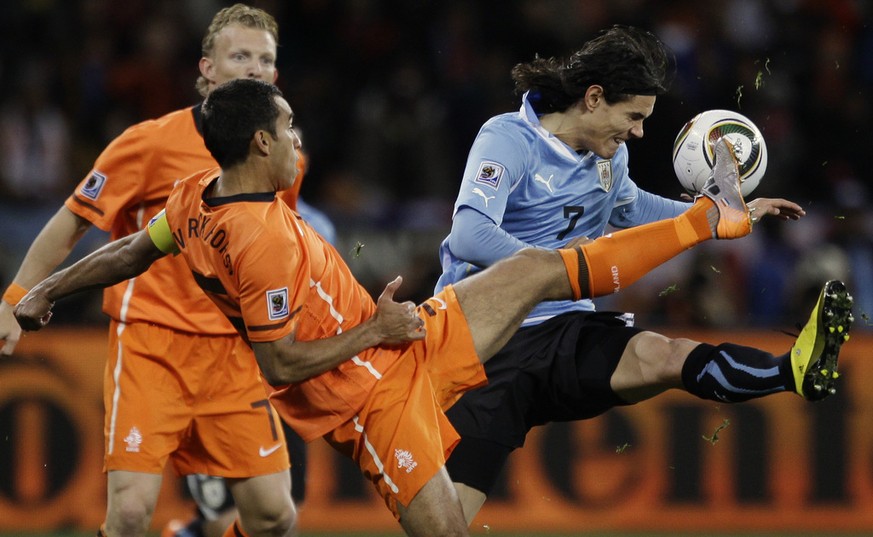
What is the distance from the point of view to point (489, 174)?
478 centimetres

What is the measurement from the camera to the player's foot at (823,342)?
4.38 m

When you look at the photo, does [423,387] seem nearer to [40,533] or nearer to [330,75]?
[40,533]

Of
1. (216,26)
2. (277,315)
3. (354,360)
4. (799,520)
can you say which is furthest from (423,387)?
(799,520)

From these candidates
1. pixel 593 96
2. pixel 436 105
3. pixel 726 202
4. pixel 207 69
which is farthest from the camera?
pixel 436 105

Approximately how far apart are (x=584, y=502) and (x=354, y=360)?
412cm

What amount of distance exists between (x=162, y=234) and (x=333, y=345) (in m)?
0.75

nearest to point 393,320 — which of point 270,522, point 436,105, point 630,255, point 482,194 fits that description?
point 482,194

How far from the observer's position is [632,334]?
4.90 m

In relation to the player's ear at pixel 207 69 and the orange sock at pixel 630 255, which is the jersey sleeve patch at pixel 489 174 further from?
the player's ear at pixel 207 69

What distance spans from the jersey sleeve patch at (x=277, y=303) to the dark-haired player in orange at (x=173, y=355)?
44.6 inches

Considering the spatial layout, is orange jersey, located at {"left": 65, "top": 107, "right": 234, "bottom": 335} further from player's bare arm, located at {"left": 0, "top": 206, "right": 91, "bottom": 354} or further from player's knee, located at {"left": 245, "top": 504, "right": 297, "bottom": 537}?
player's knee, located at {"left": 245, "top": 504, "right": 297, "bottom": 537}

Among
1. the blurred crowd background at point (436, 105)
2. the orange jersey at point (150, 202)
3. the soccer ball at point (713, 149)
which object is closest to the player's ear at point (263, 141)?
the orange jersey at point (150, 202)

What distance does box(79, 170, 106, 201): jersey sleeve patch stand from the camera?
526 centimetres

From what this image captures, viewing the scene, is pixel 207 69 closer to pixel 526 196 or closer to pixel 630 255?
pixel 526 196
